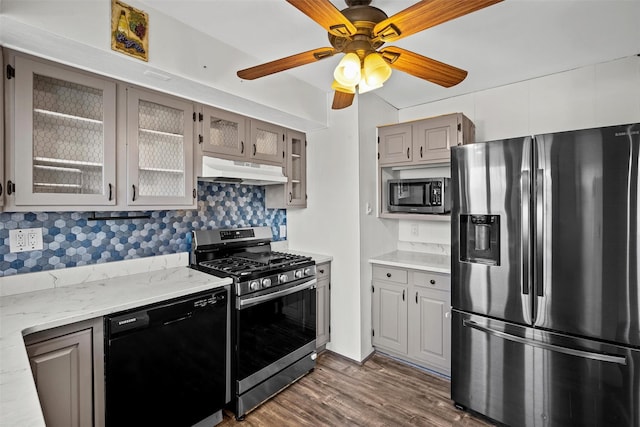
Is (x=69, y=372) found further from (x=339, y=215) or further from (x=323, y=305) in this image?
(x=339, y=215)

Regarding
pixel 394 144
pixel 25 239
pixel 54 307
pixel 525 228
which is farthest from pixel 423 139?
pixel 25 239

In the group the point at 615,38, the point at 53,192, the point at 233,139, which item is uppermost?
the point at 615,38

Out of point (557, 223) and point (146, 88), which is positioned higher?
point (146, 88)

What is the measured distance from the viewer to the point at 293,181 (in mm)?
3115

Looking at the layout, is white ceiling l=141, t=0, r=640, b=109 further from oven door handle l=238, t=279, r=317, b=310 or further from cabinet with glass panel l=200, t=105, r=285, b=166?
oven door handle l=238, t=279, r=317, b=310

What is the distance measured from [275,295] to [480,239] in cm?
151

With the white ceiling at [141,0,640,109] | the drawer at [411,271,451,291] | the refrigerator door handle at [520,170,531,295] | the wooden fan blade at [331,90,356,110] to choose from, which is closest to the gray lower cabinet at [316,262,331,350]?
the drawer at [411,271,451,291]

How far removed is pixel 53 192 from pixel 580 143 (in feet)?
9.55

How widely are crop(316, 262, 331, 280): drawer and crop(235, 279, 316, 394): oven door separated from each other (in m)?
0.19

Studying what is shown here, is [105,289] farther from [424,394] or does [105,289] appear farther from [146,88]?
[424,394]

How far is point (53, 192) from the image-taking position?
167 cm

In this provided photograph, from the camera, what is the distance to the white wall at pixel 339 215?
2.85 metres

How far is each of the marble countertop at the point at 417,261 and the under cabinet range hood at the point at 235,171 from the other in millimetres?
1224

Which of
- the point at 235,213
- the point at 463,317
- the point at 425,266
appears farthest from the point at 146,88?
the point at 463,317
